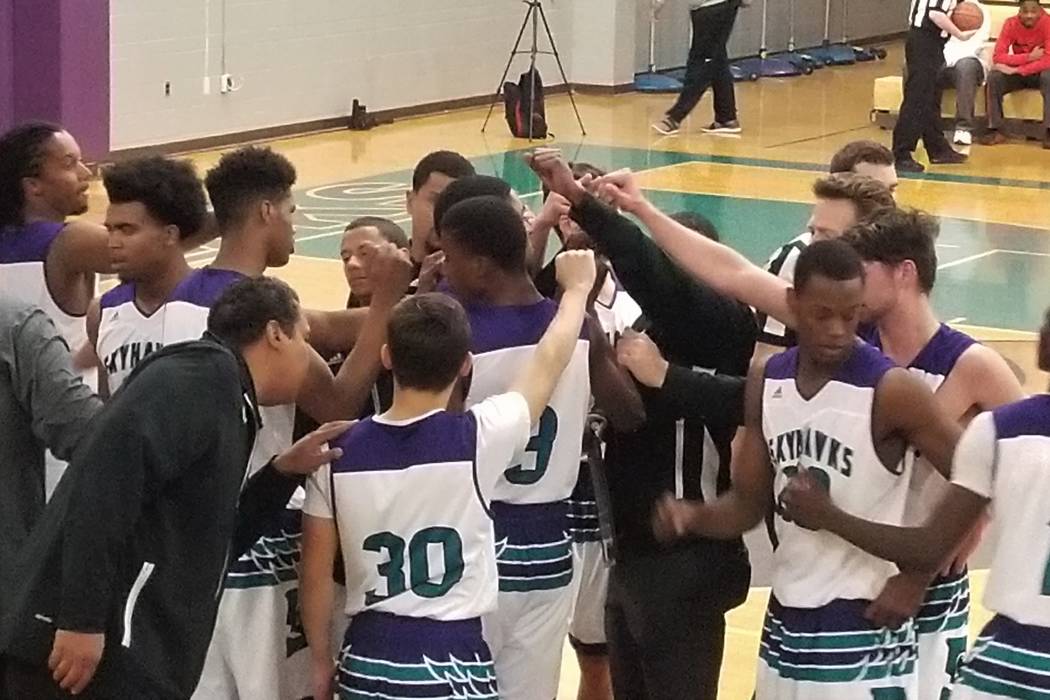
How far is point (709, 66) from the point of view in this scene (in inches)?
734

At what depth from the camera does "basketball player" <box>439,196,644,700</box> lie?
13.9 feet

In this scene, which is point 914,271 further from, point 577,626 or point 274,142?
point 274,142

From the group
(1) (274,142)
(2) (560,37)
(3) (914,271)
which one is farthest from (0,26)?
(3) (914,271)

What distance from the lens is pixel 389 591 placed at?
384 centimetres

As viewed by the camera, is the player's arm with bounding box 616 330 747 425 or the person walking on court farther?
the person walking on court

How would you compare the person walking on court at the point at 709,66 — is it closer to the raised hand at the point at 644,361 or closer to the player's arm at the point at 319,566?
the raised hand at the point at 644,361

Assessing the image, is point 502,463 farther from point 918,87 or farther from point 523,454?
point 918,87

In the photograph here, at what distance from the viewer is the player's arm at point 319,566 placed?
390cm

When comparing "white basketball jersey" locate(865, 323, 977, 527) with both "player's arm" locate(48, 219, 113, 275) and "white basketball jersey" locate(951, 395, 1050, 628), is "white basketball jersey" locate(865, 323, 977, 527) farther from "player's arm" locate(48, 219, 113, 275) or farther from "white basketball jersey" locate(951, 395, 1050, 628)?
"player's arm" locate(48, 219, 113, 275)

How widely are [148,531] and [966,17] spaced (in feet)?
50.3

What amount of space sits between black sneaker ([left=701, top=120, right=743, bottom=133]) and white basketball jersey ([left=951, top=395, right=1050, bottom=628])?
51.6 ft

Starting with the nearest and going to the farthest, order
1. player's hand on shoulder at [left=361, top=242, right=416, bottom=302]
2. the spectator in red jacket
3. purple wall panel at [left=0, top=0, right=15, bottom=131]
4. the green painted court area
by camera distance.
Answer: player's hand on shoulder at [left=361, top=242, right=416, bottom=302] → the green painted court area → purple wall panel at [left=0, top=0, right=15, bottom=131] → the spectator in red jacket

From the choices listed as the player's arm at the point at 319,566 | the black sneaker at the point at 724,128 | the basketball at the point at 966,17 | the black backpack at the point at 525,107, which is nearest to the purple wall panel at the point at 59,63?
the black backpack at the point at 525,107

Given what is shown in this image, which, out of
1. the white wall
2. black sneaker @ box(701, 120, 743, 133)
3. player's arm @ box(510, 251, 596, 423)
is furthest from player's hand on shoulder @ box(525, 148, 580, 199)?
black sneaker @ box(701, 120, 743, 133)
